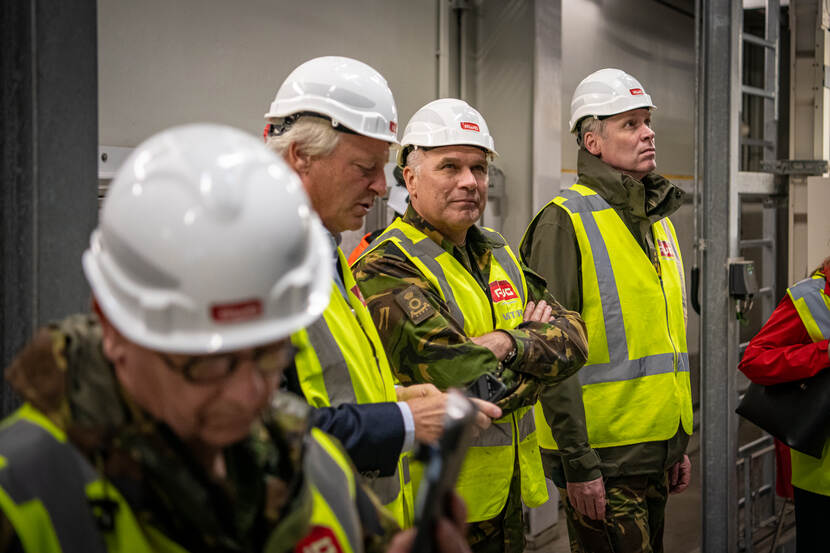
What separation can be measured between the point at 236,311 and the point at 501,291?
5.64 ft

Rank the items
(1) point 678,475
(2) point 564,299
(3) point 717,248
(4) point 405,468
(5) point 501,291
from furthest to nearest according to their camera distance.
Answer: (3) point 717,248 < (1) point 678,475 < (2) point 564,299 < (5) point 501,291 < (4) point 405,468

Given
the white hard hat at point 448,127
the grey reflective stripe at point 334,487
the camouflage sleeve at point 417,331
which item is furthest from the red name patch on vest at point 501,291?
the grey reflective stripe at point 334,487

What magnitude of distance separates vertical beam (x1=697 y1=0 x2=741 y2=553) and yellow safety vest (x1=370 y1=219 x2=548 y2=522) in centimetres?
152

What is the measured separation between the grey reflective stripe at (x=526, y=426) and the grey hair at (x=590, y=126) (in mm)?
1223

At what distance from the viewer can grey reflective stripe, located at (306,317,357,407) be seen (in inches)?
69.4

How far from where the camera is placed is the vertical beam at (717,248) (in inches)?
150

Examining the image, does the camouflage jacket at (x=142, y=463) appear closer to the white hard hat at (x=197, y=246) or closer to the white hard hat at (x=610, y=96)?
the white hard hat at (x=197, y=246)

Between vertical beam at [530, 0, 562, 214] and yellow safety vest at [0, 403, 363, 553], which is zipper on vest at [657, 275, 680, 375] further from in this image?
yellow safety vest at [0, 403, 363, 553]

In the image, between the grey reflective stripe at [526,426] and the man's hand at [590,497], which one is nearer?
the grey reflective stripe at [526,426]

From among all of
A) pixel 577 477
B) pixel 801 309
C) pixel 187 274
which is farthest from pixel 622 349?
pixel 187 274

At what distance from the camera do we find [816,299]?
3.18 metres

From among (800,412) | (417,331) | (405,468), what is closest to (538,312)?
(417,331)

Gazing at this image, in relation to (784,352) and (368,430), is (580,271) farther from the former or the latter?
(368,430)

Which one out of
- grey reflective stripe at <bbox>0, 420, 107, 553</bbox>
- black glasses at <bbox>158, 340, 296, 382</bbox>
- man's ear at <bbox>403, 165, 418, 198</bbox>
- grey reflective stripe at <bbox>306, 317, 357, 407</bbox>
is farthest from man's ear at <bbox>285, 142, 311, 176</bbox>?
grey reflective stripe at <bbox>0, 420, 107, 553</bbox>
